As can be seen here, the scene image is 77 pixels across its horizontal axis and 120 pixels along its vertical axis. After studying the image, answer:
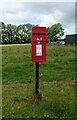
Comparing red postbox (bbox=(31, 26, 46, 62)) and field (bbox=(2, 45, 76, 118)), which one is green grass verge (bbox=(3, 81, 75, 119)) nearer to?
field (bbox=(2, 45, 76, 118))

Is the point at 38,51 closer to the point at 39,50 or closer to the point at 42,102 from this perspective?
the point at 39,50

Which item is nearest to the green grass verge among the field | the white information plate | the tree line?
the field

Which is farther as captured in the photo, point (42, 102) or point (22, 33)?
point (22, 33)

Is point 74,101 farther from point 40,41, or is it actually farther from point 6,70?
point 6,70

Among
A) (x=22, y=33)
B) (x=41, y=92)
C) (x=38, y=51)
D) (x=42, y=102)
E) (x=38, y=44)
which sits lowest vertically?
(x=42, y=102)

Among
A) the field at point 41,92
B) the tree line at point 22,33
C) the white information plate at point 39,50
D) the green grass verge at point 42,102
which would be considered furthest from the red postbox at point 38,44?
the tree line at point 22,33

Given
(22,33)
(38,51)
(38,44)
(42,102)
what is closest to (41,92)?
(42,102)

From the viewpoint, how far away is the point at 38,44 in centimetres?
712

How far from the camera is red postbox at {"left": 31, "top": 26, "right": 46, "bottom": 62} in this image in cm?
701

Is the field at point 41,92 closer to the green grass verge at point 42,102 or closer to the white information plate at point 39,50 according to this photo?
the green grass verge at point 42,102

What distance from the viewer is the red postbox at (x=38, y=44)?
7012 millimetres

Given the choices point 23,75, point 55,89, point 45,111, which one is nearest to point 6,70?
point 23,75

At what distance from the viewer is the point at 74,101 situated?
23.1ft

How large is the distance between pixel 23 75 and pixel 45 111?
15.6ft
